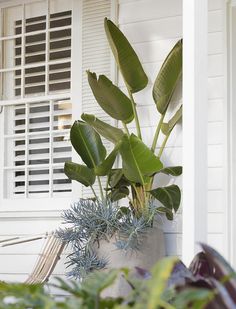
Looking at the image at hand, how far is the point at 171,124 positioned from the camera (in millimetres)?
4461

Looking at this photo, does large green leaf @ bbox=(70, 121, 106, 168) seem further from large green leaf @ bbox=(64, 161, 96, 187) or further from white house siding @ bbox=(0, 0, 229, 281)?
white house siding @ bbox=(0, 0, 229, 281)

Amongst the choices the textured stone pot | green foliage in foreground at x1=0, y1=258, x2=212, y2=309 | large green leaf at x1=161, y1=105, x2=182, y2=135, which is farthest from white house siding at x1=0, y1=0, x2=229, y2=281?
green foliage in foreground at x1=0, y1=258, x2=212, y2=309

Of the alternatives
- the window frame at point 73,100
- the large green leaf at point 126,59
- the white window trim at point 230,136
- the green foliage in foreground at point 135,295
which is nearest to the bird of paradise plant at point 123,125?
the large green leaf at point 126,59

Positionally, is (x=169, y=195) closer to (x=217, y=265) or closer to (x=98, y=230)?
(x=98, y=230)

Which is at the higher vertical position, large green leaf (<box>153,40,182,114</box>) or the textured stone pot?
large green leaf (<box>153,40,182,114</box>)

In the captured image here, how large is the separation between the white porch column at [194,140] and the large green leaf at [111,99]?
1.53 m

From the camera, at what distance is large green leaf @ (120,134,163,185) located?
374cm

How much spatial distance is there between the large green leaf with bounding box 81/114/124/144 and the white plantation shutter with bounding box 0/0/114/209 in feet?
1.11

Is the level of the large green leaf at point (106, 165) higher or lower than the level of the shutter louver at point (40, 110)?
lower

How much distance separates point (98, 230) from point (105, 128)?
0.76 m

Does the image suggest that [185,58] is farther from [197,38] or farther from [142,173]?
[142,173]

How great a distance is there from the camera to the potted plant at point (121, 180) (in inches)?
161

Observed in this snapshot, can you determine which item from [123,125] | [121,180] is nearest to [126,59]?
[123,125]

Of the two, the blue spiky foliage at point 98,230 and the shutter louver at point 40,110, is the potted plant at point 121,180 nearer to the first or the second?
the blue spiky foliage at point 98,230
